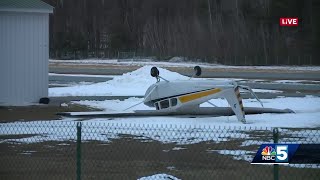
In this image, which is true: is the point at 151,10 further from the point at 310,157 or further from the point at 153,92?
the point at 310,157

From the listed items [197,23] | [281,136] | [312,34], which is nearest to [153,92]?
[281,136]

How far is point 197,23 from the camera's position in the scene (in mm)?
82000

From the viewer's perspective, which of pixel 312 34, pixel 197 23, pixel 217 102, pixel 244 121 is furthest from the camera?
pixel 197 23

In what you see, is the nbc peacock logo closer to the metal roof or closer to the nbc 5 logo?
the nbc 5 logo

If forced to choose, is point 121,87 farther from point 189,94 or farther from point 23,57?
point 189,94

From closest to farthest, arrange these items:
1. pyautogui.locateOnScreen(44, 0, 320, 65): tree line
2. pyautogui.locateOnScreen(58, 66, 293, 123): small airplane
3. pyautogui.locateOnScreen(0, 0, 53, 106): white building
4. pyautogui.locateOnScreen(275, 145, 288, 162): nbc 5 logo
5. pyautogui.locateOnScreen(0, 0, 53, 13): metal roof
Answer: pyautogui.locateOnScreen(275, 145, 288, 162): nbc 5 logo
pyautogui.locateOnScreen(58, 66, 293, 123): small airplane
pyautogui.locateOnScreen(0, 0, 53, 13): metal roof
pyautogui.locateOnScreen(0, 0, 53, 106): white building
pyautogui.locateOnScreen(44, 0, 320, 65): tree line

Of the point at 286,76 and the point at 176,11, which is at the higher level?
the point at 176,11

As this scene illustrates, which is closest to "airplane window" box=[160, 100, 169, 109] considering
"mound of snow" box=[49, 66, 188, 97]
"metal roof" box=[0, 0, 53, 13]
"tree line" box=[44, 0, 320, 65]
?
"metal roof" box=[0, 0, 53, 13]

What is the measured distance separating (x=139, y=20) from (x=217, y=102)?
63737 mm

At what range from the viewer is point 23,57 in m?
26.0

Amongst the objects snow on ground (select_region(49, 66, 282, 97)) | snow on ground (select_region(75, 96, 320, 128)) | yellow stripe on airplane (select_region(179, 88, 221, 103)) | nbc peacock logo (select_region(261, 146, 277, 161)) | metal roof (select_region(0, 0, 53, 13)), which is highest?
metal roof (select_region(0, 0, 53, 13))

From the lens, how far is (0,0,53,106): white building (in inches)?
1009

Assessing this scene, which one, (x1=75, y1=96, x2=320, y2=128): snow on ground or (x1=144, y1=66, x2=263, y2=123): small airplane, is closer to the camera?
(x1=75, y1=96, x2=320, y2=128): snow on ground

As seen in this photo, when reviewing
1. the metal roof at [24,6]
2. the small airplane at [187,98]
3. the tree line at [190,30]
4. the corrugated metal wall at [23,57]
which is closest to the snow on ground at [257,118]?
the small airplane at [187,98]
